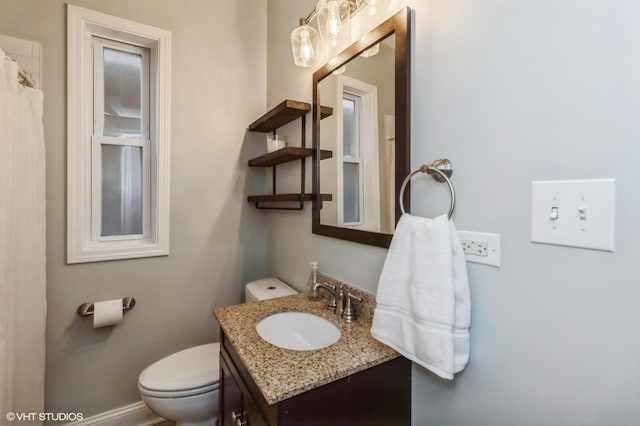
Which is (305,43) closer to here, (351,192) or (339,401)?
(351,192)

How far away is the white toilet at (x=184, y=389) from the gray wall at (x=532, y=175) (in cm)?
93

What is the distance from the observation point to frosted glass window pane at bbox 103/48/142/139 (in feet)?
5.63

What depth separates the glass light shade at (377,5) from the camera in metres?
1.04

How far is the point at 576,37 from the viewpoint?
A: 61 cm

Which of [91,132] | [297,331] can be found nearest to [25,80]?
[91,132]

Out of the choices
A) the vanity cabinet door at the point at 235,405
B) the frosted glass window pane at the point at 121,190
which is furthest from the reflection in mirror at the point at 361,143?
the frosted glass window pane at the point at 121,190

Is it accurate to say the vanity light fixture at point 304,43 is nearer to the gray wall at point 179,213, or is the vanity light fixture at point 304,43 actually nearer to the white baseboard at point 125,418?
the gray wall at point 179,213

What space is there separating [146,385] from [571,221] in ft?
5.49

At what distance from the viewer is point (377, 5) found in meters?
1.06

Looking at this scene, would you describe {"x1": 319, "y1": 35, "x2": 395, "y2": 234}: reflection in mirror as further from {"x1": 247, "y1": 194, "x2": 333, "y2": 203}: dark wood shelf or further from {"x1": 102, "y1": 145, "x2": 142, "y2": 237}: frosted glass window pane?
{"x1": 102, "y1": 145, "x2": 142, "y2": 237}: frosted glass window pane

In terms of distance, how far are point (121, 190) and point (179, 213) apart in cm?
37

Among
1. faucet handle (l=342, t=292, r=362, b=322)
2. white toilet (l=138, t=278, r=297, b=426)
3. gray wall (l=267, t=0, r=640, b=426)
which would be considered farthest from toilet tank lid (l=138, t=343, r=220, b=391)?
gray wall (l=267, t=0, r=640, b=426)

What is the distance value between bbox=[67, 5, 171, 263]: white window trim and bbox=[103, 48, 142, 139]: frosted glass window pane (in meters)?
0.09

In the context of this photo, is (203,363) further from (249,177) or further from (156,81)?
(156,81)
